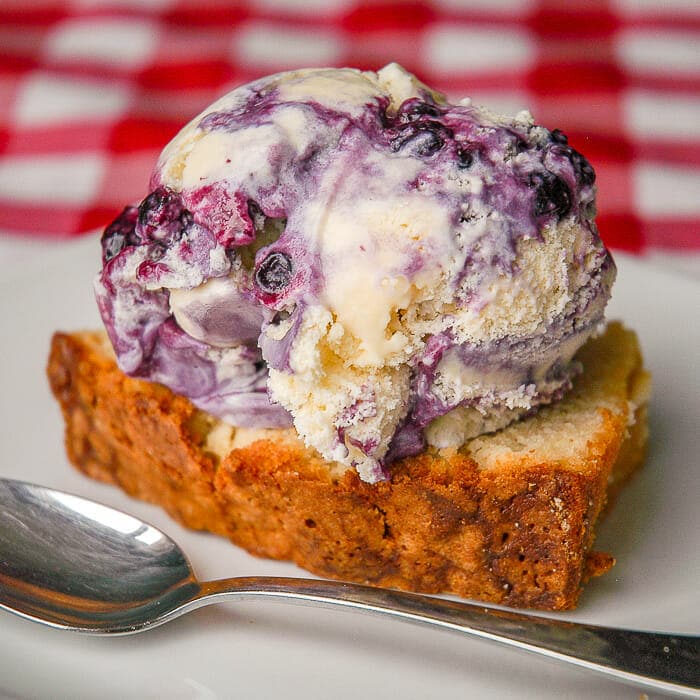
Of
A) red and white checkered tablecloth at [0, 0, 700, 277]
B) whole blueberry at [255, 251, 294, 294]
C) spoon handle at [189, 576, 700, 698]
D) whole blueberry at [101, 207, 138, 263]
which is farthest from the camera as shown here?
red and white checkered tablecloth at [0, 0, 700, 277]

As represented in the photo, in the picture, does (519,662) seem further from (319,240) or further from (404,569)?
(319,240)

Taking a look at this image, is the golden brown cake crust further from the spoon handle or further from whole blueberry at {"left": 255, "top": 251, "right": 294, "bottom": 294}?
whole blueberry at {"left": 255, "top": 251, "right": 294, "bottom": 294}

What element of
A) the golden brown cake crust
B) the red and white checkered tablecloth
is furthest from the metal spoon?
the red and white checkered tablecloth

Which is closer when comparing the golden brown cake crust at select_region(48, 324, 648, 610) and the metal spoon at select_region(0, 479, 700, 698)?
the metal spoon at select_region(0, 479, 700, 698)

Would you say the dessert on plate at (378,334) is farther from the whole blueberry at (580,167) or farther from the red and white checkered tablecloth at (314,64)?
the red and white checkered tablecloth at (314,64)

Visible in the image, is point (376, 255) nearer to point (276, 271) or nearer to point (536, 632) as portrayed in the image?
point (276, 271)

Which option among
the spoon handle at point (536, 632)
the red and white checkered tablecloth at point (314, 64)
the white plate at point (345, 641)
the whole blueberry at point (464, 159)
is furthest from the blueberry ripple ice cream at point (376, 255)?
the red and white checkered tablecloth at point (314, 64)

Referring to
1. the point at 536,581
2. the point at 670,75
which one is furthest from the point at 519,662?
the point at 670,75
